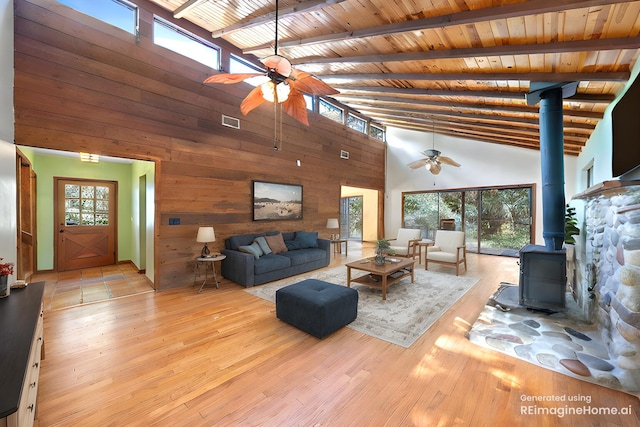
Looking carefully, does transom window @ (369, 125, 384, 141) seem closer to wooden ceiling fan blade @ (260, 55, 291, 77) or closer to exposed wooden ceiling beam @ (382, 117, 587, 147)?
exposed wooden ceiling beam @ (382, 117, 587, 147)

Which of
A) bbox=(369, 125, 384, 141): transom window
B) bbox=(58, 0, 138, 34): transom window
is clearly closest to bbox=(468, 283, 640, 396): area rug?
bbox=(58, 0, 138, 34): transom window

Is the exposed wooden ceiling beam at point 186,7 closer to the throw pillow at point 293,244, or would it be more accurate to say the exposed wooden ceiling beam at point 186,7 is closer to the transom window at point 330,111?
the transom window at point 330,111

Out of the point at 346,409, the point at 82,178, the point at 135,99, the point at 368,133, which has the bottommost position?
the point at 346,409

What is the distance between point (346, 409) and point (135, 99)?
469 cm

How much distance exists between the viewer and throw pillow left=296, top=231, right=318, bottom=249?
5808mm

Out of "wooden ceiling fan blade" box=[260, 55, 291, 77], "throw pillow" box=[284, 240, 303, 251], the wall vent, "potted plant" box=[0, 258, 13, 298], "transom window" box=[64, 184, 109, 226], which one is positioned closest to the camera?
"potted plant" box=[0, 258, 13, 298]

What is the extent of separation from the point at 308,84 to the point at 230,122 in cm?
266

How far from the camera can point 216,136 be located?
15.5ft

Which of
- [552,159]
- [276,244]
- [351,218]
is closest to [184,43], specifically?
[276,244]

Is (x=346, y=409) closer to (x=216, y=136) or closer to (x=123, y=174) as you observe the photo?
(x=216, y=136)

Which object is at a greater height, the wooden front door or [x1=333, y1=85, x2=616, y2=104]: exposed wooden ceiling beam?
[x1=333, y1=85, x2=616, y2=104]: exposed wooden ceiling beam

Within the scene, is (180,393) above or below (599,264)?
below

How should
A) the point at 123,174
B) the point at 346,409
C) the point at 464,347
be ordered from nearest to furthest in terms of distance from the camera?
the point at 346,409 → the point at 464,347 → the point at 123,174

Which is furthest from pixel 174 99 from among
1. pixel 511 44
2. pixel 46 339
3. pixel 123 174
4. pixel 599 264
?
pixel 599 264
